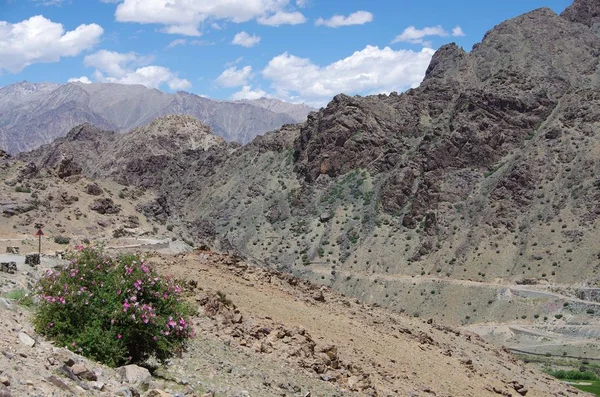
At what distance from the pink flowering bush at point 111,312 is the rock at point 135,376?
56 cm

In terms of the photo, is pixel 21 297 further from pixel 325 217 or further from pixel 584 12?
pixel 584 12

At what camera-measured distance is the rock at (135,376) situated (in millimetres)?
11062

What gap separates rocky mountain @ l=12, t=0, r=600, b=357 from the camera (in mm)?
74875

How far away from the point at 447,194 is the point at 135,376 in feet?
282

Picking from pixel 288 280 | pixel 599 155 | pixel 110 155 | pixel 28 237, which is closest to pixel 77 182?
pixel 28 237

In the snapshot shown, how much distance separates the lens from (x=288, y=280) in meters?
26.4

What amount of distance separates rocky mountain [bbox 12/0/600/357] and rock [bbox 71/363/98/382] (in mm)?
53317

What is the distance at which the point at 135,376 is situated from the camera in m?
11.2

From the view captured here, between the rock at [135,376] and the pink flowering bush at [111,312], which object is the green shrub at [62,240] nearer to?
the pink flowering bush at [111,312]

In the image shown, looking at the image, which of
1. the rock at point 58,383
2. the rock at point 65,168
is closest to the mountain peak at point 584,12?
the rock at point 65,168

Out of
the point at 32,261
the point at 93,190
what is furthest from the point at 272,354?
the point at 93,190

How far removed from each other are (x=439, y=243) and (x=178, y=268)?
68398mm

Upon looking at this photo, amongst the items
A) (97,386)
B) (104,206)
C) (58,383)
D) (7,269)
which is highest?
(104,206)

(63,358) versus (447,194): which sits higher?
(447,194)
